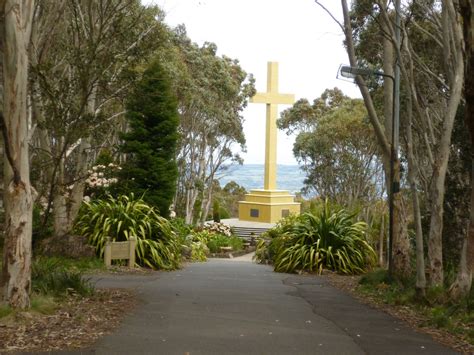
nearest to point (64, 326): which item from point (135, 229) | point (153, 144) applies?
point (135, 229)

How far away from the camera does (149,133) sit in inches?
724

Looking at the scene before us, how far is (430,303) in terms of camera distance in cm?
920

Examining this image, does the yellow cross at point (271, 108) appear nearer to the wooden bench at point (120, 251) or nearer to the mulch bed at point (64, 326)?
the wooden bench at point (120, 251)

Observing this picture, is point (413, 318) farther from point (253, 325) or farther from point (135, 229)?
point (135, 229)

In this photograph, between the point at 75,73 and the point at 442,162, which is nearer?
the point at 442,162

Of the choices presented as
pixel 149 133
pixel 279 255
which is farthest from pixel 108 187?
pixel 279 255

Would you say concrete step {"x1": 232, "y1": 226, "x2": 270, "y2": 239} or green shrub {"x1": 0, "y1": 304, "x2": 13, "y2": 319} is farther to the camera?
concrete step {"x1": 232, "y1": 226, "x2": 270, "y2": 239}

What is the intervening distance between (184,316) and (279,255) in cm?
971

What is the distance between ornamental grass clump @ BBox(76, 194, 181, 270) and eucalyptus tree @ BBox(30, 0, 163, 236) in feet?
1.76

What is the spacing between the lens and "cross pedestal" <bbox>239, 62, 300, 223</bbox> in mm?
41250

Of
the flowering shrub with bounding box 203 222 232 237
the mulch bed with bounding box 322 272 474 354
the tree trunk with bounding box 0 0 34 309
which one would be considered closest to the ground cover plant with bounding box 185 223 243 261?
the flowering shrub with bounding box 203 222 232 237

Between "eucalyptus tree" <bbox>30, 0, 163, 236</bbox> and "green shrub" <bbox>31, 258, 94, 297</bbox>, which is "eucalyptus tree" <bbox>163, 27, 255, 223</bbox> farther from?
"green shrub" <bbox>31, 258, 94, 297</bbox>

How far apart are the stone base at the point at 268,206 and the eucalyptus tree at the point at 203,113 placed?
3.44 metres

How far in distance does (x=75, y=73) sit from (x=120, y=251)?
5.47 m
